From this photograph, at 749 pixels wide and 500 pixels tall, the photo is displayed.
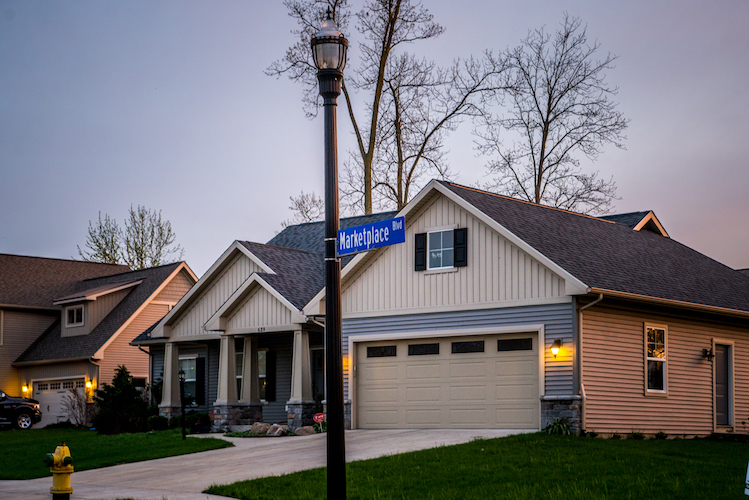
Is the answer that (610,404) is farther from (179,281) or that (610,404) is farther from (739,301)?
(179,281)

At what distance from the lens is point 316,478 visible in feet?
44.7

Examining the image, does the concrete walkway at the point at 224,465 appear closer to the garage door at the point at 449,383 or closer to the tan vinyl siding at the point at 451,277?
the garage door at the point at 449,383

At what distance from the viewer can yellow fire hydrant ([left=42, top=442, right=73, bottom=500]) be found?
11.4m

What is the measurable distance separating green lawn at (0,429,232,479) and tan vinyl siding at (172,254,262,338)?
3672 mm

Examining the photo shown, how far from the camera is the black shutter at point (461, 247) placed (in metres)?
20.2

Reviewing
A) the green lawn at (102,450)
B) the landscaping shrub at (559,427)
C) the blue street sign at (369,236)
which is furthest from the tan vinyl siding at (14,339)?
the blue street sign at (369,236)

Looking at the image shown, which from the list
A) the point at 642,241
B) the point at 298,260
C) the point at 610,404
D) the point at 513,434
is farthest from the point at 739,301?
the point at 298,260

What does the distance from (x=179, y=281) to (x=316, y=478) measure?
2478cm

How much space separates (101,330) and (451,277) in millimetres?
19465

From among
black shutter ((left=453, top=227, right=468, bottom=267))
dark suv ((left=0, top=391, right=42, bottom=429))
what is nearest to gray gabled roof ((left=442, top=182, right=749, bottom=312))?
black shutter ((left=453, top=227, right=468, bottom=267))

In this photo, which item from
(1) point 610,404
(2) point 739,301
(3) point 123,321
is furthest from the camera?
(3) point 123,321

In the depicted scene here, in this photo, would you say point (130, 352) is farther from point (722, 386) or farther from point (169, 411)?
point (722, 386)

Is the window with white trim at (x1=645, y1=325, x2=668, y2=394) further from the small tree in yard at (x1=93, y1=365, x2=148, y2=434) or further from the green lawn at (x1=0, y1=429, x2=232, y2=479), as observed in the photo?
the small tree in yard at (x1=93, y1=365, x2=148, y2=434)

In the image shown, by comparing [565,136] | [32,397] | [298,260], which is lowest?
[32,397]
